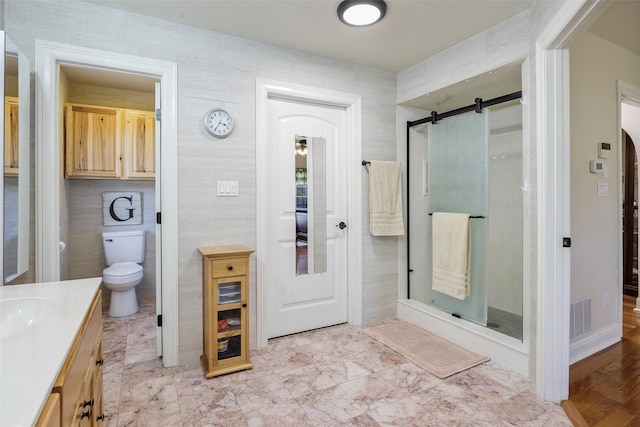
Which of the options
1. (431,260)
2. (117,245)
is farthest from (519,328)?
(117,245)

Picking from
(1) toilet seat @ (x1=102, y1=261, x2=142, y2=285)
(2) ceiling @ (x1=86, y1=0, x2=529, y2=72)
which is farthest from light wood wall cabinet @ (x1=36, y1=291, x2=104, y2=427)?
(1) toilet seat @ (x1=102, y1=261, x2=142, y2=285)

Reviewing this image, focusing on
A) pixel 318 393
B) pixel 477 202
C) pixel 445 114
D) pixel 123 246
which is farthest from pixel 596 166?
pixel 123 246

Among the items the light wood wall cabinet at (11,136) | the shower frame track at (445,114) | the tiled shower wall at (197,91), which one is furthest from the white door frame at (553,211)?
the light wood wall cabinet at (11,136)

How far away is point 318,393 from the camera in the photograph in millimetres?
1985

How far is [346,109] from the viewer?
3.04 meters

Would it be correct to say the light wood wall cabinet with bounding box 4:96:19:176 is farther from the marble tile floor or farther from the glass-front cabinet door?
the marble tile floor

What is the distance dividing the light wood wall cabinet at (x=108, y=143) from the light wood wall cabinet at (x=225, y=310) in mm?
1782

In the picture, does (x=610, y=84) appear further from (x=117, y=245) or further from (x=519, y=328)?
(x=117, y=245)

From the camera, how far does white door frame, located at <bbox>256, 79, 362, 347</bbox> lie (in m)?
2.59

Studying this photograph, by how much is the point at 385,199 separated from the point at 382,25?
1390 millimetres

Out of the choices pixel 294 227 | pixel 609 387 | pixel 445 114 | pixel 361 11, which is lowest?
pixel 609 387

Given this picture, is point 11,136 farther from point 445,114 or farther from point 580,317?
point 580,317

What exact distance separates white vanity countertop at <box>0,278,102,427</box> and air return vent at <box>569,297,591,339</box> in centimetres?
296

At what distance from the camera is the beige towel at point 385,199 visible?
9.96 ft
